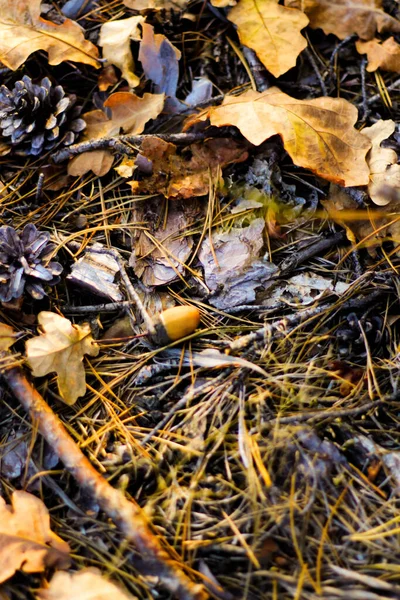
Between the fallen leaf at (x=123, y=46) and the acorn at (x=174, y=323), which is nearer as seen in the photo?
the acorn at (x=174, y=323)

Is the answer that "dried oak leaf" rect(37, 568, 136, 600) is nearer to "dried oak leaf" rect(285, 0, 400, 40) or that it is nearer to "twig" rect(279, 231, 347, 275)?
"twig" rect(279, 231, 347, 275)

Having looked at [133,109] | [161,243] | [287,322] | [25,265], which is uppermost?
[133,109]

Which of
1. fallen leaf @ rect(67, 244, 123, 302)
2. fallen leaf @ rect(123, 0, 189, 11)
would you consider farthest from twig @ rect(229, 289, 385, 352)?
fallen leaf @ rect(123, 0, 189, 11)

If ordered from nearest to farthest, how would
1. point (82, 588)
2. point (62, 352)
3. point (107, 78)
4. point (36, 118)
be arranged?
point (82, 588) → point (62, 352) → point (36, 118) → point (107, 78)

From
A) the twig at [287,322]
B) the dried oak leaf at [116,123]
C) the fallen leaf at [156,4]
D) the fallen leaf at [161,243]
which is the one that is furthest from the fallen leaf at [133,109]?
the twig at [287,322]

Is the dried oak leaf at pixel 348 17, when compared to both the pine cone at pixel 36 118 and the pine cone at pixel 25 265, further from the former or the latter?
the pine cone at pixel 25 265

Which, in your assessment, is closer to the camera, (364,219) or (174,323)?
(174,323)

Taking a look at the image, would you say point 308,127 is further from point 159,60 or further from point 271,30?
point 159,60

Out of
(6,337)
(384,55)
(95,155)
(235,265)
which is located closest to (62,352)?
(6,337)
